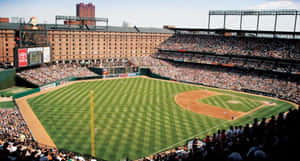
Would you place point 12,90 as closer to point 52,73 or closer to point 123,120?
point 52,73

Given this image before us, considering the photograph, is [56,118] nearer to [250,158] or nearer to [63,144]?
[63,144]

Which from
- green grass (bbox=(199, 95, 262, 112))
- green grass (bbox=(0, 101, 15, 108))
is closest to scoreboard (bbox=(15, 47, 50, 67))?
green grass (bbox=(0, 101, 15, 108))

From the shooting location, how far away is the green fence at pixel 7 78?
1794 inches

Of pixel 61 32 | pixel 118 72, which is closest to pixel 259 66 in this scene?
pixel 118 72

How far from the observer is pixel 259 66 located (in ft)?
180

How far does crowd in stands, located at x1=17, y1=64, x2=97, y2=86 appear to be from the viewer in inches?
1932

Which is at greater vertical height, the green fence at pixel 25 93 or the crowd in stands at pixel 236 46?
the crowd in stands at pixel 236 46

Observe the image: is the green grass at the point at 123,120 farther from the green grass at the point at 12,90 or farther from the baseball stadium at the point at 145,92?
the green grass at the point at 12,90

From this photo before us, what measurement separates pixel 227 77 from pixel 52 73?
3850 cm

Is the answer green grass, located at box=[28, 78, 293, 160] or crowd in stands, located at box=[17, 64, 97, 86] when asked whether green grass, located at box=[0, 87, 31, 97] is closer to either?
crowd in stands, located at box=[17, 64, 97, 86]

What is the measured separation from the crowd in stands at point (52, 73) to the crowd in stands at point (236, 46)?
27.7 meters

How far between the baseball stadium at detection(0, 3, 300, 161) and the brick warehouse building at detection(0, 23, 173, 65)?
275 millimetres

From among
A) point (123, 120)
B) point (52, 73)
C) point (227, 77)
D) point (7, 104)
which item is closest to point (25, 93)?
point (7, 104)

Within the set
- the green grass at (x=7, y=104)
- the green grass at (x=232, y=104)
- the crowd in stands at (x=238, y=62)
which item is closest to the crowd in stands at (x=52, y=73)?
the green grass at (x=7, y=104)
